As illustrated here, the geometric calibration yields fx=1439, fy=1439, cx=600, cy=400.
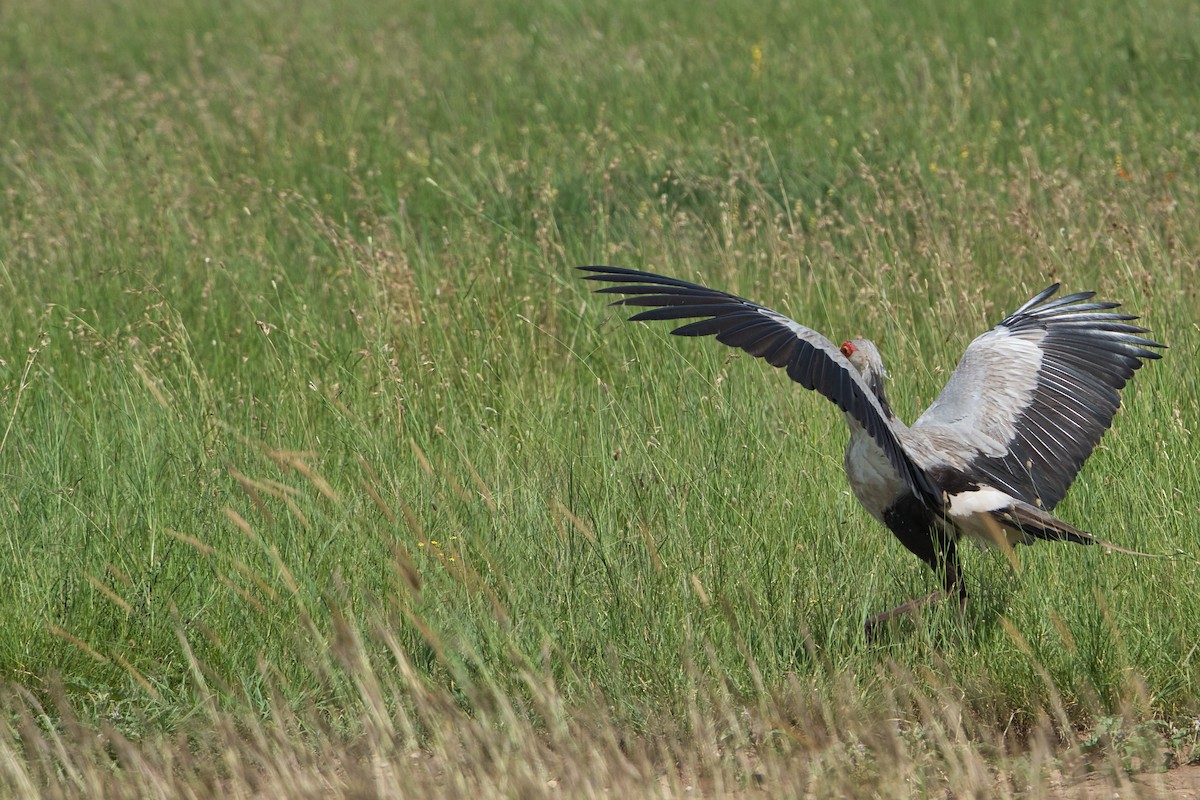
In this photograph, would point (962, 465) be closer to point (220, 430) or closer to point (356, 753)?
point (356, 753)

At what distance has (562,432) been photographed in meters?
4.75

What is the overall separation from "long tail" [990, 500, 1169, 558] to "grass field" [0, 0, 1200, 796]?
0.42ft

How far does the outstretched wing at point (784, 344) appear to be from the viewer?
337 centimetres

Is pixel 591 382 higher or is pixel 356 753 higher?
pixel 591 382

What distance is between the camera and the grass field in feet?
10.5

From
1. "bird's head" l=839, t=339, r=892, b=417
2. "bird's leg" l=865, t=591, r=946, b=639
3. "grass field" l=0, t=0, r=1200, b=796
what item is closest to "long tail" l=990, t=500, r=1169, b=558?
"grass field" l=0, t=0, r=1200, b=796

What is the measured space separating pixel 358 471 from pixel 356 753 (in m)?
1.37

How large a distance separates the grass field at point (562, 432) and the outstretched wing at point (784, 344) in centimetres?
47

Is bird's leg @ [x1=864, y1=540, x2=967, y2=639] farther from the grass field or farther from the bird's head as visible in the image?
the bird's head

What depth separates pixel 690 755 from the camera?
124 inches

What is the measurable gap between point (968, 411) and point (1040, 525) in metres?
0.66

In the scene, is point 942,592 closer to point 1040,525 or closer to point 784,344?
point 1040,525

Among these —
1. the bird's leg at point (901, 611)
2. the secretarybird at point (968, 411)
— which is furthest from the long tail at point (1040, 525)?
the bird's leg at point (901, 611)

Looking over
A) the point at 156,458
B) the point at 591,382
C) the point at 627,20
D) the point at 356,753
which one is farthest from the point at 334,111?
the point at 356,753
